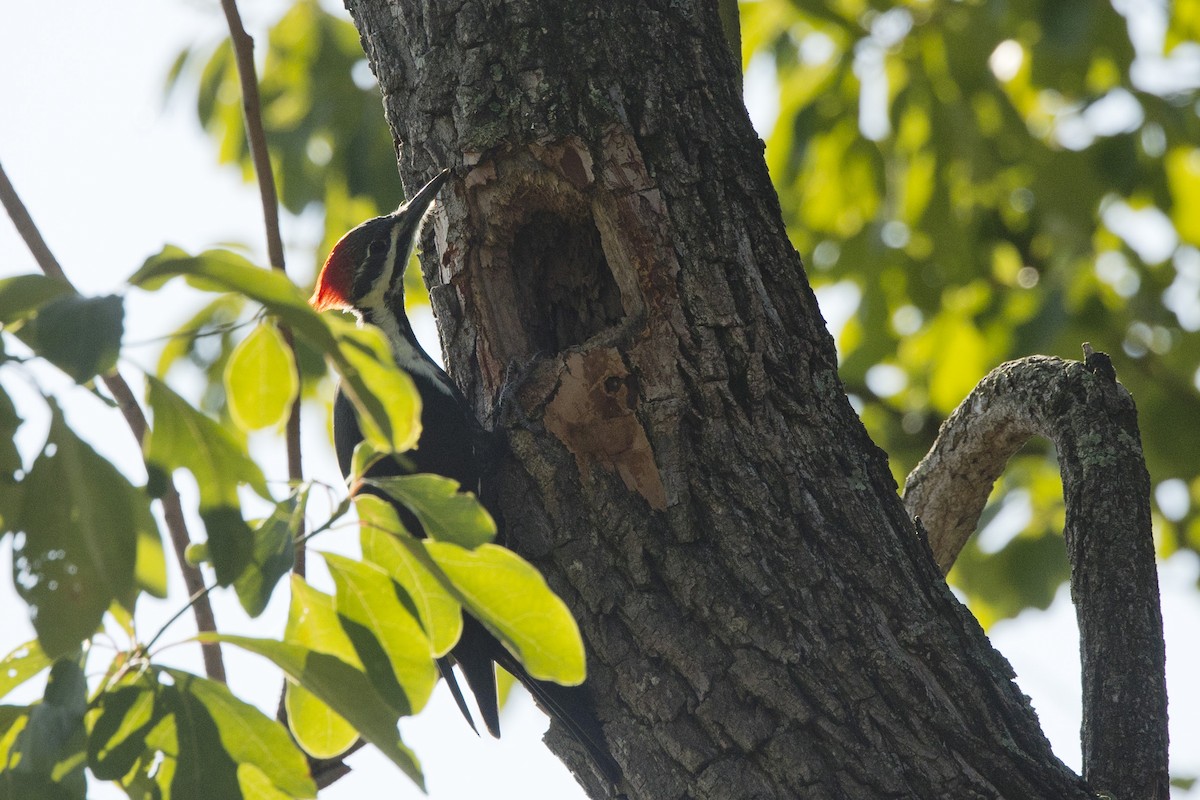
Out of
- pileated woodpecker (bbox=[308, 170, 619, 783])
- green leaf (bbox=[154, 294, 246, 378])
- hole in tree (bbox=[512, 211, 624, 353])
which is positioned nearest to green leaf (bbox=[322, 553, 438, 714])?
pileated woodpecker (bbox=[308, 170, 619, 783])

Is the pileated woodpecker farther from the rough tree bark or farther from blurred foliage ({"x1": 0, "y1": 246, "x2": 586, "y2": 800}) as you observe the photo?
blurred foliage ({"x1": 0, "y1": 246, "x2": 586, "y2": 800})

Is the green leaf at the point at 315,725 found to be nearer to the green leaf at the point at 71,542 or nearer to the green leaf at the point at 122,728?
the green leaf at the point at 122,728

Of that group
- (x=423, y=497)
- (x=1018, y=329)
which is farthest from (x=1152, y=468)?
(x=423, y=497)

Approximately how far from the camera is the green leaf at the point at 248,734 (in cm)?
134

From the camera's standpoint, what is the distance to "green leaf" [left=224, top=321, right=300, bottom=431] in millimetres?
1323

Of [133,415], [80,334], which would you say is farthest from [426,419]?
[80,334]

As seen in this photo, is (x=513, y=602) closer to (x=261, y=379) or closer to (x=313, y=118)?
(x=261, y=379)

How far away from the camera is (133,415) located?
7.51 feet

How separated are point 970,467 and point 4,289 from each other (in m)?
2.26

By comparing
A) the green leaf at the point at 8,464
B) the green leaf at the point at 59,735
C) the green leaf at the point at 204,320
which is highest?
the green leaf at the point at 204,320

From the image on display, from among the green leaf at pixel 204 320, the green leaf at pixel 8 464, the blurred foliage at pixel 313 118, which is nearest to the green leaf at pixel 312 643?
the green leaf at pixel 8 464

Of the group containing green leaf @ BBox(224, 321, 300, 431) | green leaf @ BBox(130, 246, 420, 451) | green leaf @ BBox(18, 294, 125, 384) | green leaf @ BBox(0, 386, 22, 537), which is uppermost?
green leaf @ BBox(224, 321, 300, 431)

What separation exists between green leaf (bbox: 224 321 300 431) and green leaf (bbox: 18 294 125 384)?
25 centimetres

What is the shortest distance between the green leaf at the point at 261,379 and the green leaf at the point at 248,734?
30cm
